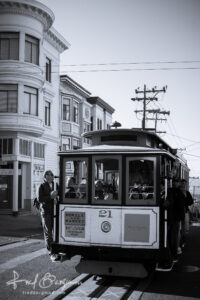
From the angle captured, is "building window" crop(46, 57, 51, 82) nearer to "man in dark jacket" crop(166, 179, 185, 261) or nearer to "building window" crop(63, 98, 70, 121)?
"building window" crop(63, 98, 70, 121)

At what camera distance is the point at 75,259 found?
33.1 ft

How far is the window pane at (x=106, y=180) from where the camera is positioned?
7.96 metres

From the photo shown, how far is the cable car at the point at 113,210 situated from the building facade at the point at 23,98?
1458cm

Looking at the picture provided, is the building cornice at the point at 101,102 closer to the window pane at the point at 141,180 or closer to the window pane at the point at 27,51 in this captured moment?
the window pane at the point at 27,51

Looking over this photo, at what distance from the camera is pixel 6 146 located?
74.5 ft

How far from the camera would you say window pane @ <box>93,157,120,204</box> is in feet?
26.1

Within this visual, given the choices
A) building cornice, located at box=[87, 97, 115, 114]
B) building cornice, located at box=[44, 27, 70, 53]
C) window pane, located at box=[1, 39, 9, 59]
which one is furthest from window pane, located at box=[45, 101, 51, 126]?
building cornice, located at box=[87, 97, 115, 114]

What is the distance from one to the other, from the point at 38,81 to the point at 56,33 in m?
4.73

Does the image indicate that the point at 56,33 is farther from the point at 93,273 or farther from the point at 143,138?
the point at 93,273

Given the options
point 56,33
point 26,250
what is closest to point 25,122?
point 56,33

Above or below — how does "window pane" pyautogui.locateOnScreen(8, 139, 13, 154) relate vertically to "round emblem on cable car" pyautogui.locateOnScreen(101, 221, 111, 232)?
above

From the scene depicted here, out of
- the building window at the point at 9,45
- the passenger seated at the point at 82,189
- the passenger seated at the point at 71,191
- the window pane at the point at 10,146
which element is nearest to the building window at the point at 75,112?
the building window at the point at 9,45

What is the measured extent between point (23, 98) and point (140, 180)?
53.0 feet

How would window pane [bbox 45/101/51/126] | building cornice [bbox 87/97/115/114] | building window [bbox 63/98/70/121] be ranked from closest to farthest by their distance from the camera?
window pane [bbox 45/101/51/126] < building window [bbox 63/98/70/121] < building cornice [bbox 87/97/115/114]
